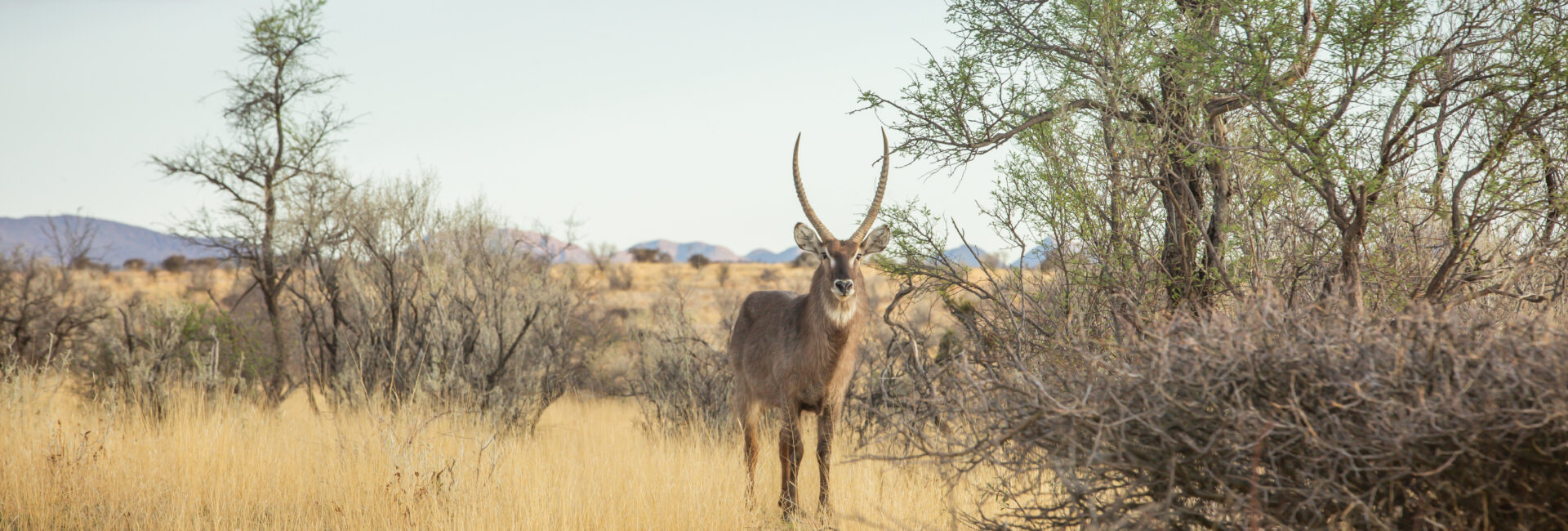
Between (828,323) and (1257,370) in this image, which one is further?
(828,323)

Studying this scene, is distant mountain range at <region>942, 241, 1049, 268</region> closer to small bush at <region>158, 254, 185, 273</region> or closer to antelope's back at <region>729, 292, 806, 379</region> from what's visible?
antelope's back at <region>729, 292, 806, 379</region>

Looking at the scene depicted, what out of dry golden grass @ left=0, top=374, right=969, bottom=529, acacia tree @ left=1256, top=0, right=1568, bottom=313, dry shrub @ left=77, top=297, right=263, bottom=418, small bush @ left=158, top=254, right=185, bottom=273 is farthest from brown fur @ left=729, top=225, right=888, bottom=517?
small bush @ left=158, top=254, right=185, bottom=273

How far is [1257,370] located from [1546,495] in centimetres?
69

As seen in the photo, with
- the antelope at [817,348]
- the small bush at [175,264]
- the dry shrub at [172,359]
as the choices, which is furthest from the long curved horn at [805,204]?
the small bush at [175,264]

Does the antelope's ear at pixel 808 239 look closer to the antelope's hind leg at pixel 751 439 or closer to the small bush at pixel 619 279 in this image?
the antelope's hind leg at pixel 751 439

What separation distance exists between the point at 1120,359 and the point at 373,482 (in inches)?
188

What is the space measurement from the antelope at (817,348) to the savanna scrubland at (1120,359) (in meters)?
0.40

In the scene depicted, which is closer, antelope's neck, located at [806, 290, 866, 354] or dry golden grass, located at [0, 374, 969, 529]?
dry golden grass, located at [0, 374, 969, 529]

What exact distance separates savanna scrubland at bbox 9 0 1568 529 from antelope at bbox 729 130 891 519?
0.40 meters

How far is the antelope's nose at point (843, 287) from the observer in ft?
17.0

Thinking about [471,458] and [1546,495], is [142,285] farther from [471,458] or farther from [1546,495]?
[1546,495]

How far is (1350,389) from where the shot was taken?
2.30m

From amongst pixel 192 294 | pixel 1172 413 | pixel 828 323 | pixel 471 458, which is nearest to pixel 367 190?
pixel 471 458

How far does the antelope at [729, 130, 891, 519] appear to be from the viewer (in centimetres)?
555
